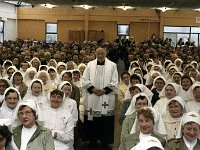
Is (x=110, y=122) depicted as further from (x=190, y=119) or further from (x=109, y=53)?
(x=109, y=53)

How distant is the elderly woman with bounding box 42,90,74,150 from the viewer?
587 centimetres

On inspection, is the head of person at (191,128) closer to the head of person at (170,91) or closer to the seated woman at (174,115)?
the seated woman at (174,115)

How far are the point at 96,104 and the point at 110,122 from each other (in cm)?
47

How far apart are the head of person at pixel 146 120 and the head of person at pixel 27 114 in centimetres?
124

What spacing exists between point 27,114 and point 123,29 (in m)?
28.0

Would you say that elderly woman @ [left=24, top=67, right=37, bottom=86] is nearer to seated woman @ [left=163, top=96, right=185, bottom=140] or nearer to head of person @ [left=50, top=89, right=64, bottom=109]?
head of person @ [left=50, top=89, right=64, bottom=109]

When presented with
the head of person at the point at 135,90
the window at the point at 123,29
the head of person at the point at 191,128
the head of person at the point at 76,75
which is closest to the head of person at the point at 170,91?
the head of person at the point at 135,90

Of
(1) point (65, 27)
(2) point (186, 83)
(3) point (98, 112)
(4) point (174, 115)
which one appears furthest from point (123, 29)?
(4) point (174, 115)

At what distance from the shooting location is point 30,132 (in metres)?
4.80

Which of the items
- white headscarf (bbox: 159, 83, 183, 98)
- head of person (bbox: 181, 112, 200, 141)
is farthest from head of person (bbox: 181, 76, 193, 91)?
head of person (bbox: 181, 112, 200, 141)

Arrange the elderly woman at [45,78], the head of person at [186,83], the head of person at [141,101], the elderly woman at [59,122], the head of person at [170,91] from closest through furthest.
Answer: the head of person at [141,101] < the elderly woman at [59,122] < the head of person at [170,91] < the head of person at [186,83] < the elderly woman at [45,78]

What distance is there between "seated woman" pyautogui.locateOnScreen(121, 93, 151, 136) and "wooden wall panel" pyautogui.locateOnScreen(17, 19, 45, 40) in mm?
27555

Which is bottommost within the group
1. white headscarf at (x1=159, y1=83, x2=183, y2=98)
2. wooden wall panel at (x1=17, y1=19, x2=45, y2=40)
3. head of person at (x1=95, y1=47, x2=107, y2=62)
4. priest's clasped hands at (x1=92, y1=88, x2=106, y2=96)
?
priest's clasped hands at (x1=92, y1=88, x2=106, y2=96)

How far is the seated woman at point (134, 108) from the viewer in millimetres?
5371
